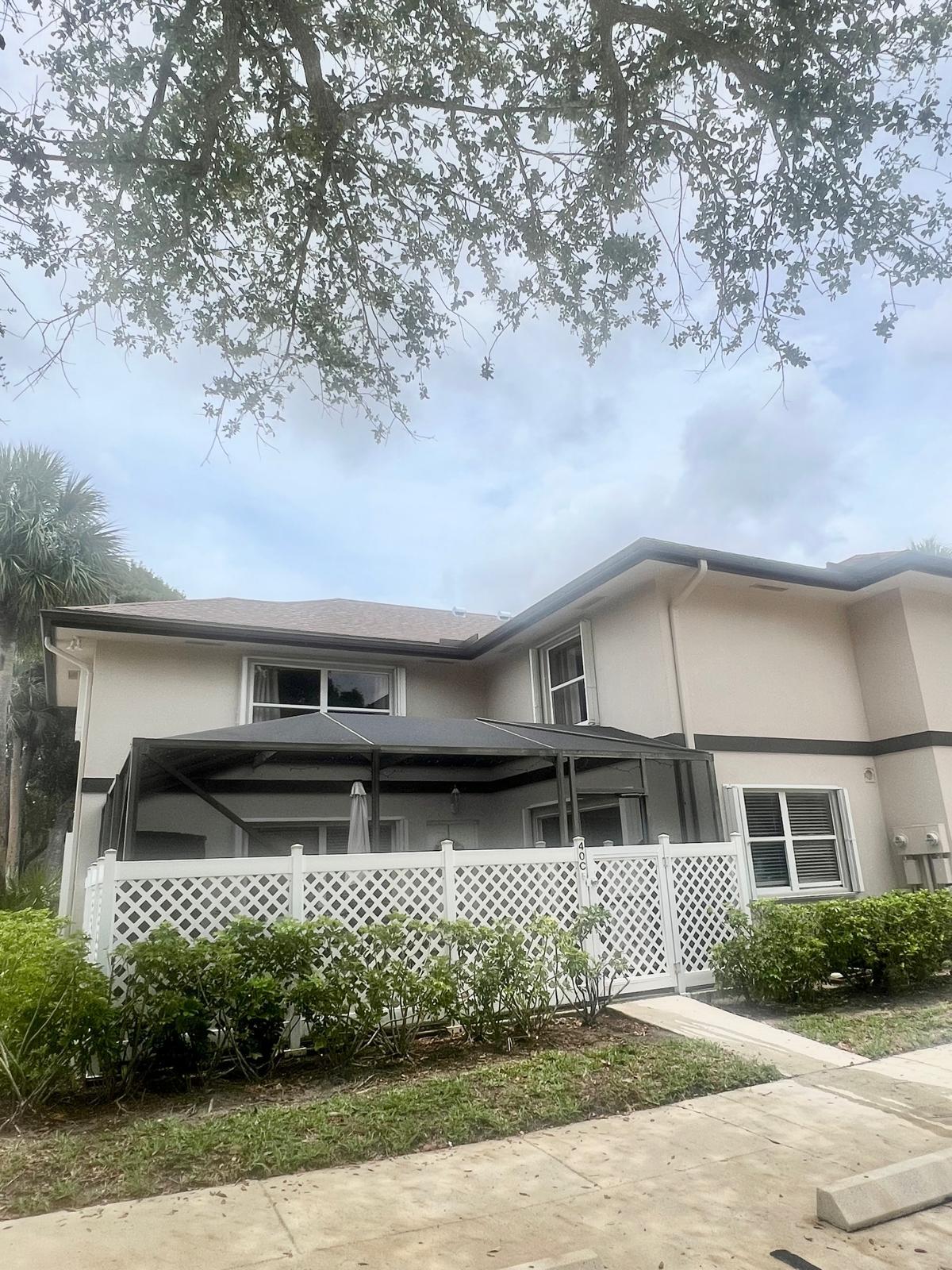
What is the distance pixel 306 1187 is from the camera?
4195 millimetres

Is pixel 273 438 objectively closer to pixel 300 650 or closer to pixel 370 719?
pixel 370 719

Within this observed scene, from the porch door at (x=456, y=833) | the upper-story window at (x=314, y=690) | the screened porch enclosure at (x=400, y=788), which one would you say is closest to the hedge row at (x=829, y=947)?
the screened porch enclosure at (x=400, y=788)

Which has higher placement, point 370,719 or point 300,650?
point 300,650

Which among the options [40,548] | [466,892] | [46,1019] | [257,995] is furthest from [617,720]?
[40,548]

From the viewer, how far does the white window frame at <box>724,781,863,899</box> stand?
1115cm

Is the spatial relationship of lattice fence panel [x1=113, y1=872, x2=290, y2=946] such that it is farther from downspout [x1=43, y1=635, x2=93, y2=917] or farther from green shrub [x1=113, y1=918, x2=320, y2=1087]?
downspout [x1=43, y1=635, x2=93, y2=917]

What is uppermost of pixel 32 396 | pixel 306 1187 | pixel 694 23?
pixel 694 23

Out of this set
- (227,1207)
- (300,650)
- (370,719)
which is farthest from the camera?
(300,650)

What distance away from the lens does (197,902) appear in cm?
687

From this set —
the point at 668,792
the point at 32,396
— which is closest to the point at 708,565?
the point at 668,792

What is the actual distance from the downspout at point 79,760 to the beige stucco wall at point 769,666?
843 centimetres

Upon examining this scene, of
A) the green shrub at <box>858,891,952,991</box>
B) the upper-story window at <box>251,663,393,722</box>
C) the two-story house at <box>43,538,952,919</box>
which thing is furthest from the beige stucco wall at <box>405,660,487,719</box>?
the green shrub at <box>858,891,952,991</box>

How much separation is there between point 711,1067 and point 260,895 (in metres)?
3.76

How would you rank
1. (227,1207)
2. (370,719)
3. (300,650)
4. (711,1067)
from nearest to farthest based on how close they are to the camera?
(227,1207) < (711,1067) < (370,719) < (300,650)
